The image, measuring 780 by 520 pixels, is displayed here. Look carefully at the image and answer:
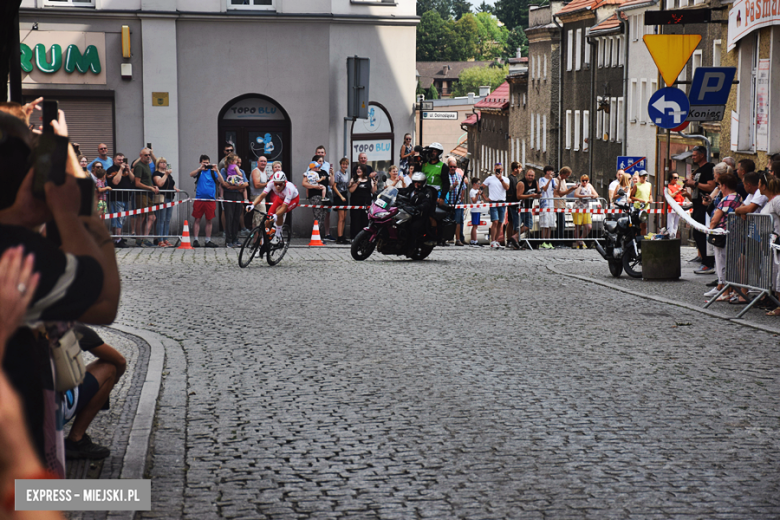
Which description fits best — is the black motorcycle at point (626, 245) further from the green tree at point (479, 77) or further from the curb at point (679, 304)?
the green tree at point (479, 77)

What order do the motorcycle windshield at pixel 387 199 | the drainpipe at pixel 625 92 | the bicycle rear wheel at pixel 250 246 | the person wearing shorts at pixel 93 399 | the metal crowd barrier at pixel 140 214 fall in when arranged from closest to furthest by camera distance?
the person wearing shorts at pixel 93 399, the bicycle rear wheel at pixel 250 246, the motorcycle windshield at pixel 387 199, the metal crowd barrier at pixel 140 214, the drainpipe at pixel 625 92

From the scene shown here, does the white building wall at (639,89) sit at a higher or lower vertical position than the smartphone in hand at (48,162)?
higher

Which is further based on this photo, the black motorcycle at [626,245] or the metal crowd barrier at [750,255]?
the black motorcycle at [626,245]

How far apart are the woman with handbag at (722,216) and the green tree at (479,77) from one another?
144238 mm

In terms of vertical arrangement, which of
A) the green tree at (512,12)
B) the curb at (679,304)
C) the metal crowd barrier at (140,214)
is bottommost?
the curb at (679,304)

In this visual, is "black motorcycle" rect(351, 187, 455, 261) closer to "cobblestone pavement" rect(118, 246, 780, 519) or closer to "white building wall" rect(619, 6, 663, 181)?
"cobblestone pavement" rect(118, 246, 780, 519)

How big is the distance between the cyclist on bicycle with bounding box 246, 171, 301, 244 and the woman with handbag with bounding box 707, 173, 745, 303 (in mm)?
7347

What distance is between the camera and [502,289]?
48.2 feet

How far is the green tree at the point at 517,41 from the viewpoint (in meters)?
127

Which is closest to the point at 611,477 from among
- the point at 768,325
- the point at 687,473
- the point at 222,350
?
the point at 687,473

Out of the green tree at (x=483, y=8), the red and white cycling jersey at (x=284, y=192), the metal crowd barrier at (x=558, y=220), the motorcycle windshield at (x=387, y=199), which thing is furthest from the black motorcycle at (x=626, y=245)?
the green tree at (x=483, y=8)

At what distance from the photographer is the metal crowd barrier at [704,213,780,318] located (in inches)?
462

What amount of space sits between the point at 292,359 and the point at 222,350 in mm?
872

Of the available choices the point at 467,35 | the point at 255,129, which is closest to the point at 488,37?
the point at 467,35
